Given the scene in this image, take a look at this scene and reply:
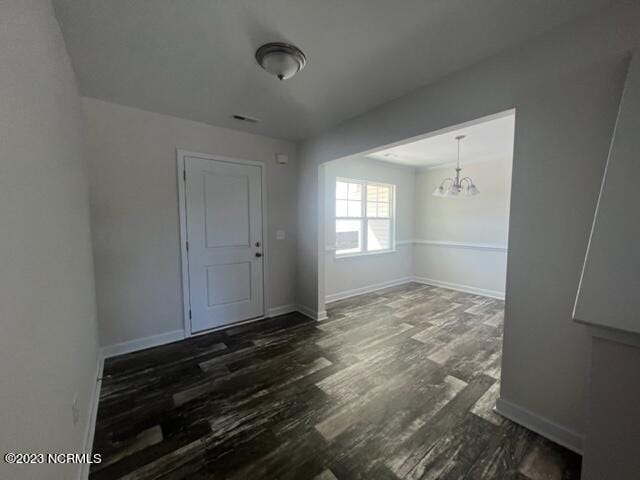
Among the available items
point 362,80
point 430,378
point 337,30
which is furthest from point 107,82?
point 430,378

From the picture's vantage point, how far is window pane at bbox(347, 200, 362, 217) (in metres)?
4.65

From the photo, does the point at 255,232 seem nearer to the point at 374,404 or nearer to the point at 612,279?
the point at 374,404

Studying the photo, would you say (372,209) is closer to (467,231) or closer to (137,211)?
(467,231)

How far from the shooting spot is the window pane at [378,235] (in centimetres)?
498

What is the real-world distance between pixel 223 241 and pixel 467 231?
175 inches

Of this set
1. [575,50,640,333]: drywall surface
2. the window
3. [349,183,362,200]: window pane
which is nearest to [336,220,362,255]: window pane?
the window

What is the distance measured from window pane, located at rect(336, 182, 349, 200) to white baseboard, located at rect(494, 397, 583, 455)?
11.3ft

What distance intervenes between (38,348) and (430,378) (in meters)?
2.50

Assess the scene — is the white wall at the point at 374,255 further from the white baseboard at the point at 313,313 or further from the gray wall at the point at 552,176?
the gray wall at the point at 552,176

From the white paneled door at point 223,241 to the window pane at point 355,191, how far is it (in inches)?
72.4

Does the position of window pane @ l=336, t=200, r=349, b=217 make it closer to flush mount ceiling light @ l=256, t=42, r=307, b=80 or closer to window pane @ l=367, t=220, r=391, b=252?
window pane @ l=367, t=220, r=391, b=252

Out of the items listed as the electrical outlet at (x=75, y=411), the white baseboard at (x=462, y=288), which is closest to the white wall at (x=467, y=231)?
the white baseboard at (x=462, y=288)

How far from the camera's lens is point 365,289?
190 inches

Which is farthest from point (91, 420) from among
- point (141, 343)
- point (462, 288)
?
point (462, 288)
